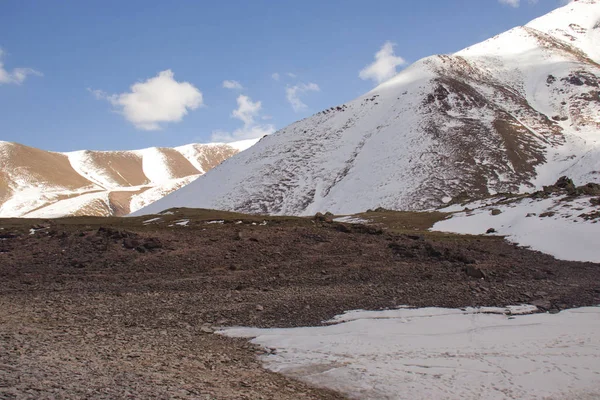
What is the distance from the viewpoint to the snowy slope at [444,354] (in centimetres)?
918

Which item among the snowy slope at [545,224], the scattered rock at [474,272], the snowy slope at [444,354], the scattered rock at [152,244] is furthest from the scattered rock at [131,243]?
the snowy slope at [545,224]

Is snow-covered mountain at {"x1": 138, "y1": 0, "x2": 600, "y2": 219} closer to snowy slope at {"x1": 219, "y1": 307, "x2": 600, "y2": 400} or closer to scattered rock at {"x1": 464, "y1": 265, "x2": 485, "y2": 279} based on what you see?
scattered rock at {"x1": 464, "y1": 265, "x2": 485, "y2": 279}

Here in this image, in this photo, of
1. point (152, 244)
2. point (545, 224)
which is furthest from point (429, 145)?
point (152, 244)

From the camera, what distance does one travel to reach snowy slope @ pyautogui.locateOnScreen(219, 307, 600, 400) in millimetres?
9180

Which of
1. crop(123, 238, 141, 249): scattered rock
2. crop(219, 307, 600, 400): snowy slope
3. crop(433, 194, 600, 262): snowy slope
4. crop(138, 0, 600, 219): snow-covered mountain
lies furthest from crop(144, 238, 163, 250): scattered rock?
crop(138, 0, 600, 219): snow-covered mountain

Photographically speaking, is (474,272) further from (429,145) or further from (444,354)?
(429,145)

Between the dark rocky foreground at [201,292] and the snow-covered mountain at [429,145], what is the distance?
188 ft

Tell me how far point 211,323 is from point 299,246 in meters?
12.0

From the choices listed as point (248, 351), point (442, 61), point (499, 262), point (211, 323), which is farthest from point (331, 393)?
point (442, 61)

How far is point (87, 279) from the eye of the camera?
20078 mm

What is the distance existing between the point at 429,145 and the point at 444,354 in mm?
94072

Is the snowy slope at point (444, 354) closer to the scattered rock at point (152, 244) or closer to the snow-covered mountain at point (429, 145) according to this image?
the scattered rock at point (152, 244)

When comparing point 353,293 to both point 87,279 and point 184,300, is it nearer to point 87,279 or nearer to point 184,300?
point 184,300

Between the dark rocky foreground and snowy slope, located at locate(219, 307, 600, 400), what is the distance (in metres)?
0.92
